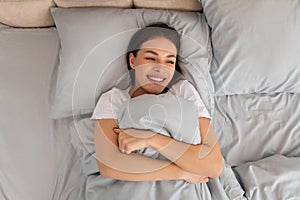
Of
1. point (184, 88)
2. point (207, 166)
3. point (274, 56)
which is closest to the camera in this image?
point (207, 166)

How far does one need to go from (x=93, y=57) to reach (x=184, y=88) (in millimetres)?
322

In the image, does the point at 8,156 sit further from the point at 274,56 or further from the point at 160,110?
the point at 274,56

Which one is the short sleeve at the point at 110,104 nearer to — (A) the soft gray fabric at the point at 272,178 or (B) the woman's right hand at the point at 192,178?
(B) the woman's right hand at the point at 192,178

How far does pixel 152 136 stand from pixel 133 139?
56mm

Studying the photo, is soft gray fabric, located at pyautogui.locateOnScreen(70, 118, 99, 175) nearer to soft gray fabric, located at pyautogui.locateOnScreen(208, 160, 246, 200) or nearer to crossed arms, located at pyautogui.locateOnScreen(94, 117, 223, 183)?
crossed arms, located at pyautogui.locateOnScreen(94, 117, 223, 183)

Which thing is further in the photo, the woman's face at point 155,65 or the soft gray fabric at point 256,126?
the soft gray fabric at point 256,126

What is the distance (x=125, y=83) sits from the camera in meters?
1.30

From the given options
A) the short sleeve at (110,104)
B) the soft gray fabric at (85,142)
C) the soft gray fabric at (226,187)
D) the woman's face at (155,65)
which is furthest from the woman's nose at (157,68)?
the soft gray fabric at (226,187)

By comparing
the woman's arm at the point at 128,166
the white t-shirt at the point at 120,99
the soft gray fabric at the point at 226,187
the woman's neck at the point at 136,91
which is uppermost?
the woman's neck at the point at 136,91

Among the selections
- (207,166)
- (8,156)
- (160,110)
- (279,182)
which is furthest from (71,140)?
(279,182)

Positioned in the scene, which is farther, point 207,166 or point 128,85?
point 128,85

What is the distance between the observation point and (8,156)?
1.26m

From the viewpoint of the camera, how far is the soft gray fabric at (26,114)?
1.21 m

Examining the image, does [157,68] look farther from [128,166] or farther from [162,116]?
[128,166]
